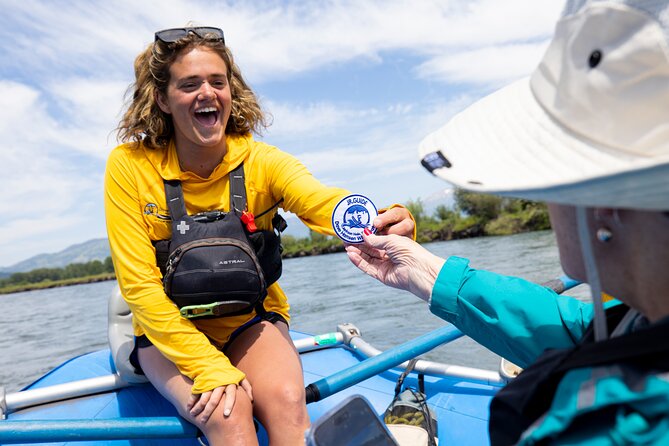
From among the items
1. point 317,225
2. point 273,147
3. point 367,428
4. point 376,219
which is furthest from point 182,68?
point 367,428

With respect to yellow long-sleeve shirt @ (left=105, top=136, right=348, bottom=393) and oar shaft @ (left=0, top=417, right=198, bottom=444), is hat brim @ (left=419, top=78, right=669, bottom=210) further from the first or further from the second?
oar shaft @ (left=0, top=417, right=198, bottom=444)

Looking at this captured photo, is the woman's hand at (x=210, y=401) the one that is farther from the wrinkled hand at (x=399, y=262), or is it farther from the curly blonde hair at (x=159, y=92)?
the curly blonde hair at (x=159, y=92)

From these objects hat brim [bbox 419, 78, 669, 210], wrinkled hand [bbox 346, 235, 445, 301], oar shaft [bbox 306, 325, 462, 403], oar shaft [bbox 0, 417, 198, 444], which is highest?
hat brim [bbox 419, 78, 669, 210]

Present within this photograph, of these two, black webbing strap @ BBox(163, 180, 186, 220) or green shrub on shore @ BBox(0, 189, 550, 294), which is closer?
Answer: black webbing strap @ BBox(163, 180, 186, 220)

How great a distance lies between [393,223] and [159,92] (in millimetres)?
1149

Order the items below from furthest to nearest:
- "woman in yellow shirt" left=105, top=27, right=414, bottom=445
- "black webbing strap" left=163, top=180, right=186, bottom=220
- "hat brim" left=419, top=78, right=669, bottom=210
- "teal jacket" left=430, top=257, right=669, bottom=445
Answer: "black webbing strap" left=163, top=180, right=186, bottom=220 < "woman in yellow shirt" left=105, top=27, right=414, bottom=445 < "teal jacket" left=430, top=257, right=669, bottom=445 < "hat brim" left=419, top=78, right=669, bottom=210

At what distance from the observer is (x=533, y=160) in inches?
28.8

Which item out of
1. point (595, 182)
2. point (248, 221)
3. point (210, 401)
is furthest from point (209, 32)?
point (595, 182)

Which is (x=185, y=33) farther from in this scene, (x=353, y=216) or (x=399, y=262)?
(x=399, y=262)

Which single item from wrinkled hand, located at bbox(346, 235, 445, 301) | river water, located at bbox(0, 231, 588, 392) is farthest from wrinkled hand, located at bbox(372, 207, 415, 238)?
river water, located at bbox(0, 231, 588, 392)

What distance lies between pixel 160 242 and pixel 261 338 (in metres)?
0.56

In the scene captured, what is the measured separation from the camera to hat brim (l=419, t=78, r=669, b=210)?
1.98 ft

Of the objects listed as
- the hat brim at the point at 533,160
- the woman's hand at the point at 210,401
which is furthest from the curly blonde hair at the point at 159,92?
the hat brim at the point at 533,160

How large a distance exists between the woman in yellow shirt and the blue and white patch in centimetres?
6
